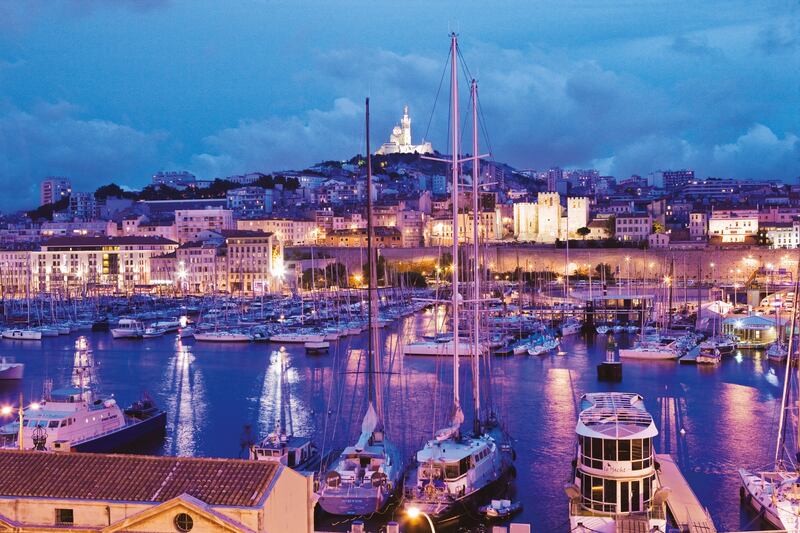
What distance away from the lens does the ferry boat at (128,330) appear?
27609mm

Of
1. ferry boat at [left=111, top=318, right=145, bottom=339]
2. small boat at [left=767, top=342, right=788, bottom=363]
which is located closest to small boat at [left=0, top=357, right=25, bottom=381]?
ferry boat at [left=111, top=318, right=145, bottom=339]

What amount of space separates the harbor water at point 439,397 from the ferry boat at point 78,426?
1.77 feet

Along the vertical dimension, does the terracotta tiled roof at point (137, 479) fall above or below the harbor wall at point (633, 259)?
below

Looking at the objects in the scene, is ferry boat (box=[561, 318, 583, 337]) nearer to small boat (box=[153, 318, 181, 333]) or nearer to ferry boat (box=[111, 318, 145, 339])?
small boat (box=[153, 318, 181, 333])

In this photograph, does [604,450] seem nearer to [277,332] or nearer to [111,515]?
[111,515]

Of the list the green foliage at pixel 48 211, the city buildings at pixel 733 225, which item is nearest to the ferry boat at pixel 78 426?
the city buildings at pixel 733 225

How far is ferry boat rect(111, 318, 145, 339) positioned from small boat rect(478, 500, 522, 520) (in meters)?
20.0

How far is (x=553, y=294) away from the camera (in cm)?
3478

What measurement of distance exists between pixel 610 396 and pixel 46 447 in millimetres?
6854

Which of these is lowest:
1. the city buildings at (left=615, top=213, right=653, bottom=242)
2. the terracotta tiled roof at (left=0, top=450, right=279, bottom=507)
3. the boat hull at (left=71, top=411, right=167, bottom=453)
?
the boat hull at (left=71, top=411, right=167, bottom=453)

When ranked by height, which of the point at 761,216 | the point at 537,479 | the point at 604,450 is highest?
the point at 761,216

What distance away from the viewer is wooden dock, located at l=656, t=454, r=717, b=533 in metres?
8.37

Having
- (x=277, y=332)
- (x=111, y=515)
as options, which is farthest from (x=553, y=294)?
(x=111, y=515)

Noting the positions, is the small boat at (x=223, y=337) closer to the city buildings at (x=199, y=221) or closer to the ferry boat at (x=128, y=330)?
the ferry boat at (x=128, y=330)
